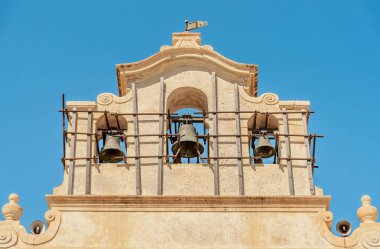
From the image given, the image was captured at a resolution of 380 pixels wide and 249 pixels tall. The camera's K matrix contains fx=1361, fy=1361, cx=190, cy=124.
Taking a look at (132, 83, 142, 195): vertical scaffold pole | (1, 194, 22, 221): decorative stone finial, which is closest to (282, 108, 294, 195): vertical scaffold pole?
(132, 83, 142, 195): vertical scaffold pole

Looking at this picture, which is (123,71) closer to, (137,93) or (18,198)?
(137,93)

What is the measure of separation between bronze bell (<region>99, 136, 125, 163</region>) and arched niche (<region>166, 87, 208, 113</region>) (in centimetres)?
152

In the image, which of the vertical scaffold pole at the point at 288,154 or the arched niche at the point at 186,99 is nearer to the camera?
the vertical scaffold pole at the point at 288,154

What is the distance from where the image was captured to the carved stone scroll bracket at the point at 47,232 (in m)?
25.2

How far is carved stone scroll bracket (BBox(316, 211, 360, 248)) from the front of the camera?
25.2m

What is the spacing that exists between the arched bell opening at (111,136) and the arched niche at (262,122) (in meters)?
2.55

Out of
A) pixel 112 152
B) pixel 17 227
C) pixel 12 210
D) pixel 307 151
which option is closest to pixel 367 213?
pixel 307 151

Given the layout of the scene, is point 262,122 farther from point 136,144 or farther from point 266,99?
point 136,144

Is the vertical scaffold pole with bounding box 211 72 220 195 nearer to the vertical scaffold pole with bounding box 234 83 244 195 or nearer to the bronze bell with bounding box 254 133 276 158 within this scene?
the vertical scaffold pole with bounding box 234 83 244 195

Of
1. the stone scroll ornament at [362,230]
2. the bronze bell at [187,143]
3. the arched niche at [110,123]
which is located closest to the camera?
the stone scroll ornament at [362,230]

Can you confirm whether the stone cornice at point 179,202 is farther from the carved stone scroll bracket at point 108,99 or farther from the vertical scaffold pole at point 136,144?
the carved stone scroll bracket at point 108,99

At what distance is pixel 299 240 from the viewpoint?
25344mm

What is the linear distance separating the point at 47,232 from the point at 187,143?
3554 millimetres

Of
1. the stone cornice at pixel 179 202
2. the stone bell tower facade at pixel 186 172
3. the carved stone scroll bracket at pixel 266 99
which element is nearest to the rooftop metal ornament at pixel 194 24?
the stone bell tower facade at pixel 186 172
